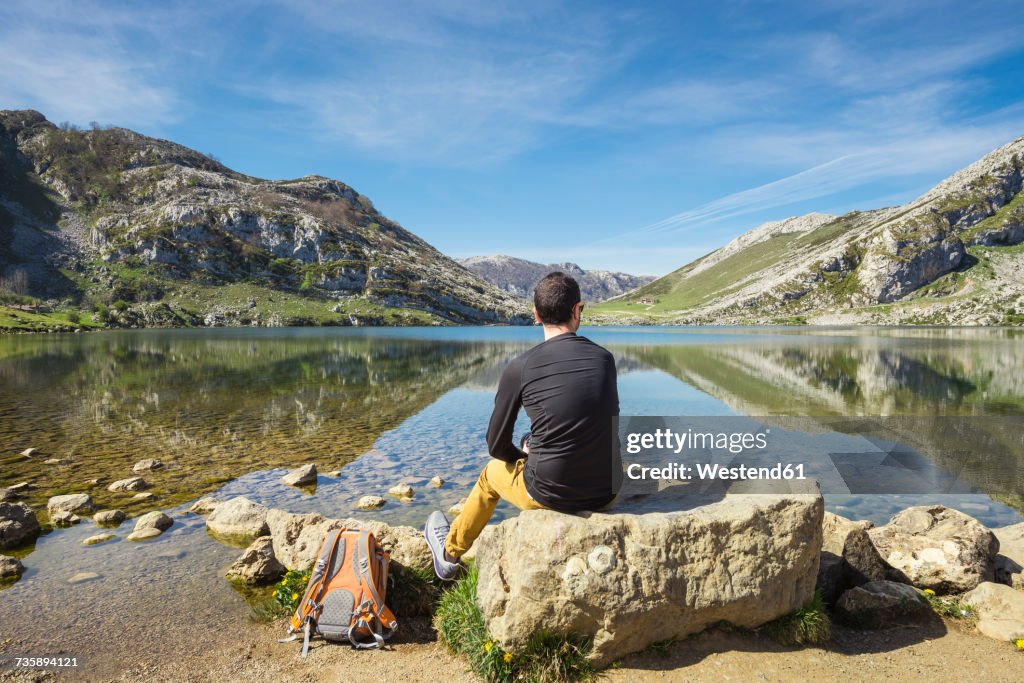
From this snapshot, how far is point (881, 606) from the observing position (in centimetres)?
794

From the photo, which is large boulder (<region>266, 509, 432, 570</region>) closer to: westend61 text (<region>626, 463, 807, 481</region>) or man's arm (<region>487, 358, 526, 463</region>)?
man's arm (<region>487, 358, 526, 463</region>)

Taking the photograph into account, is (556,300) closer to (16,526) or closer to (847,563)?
(847,563)

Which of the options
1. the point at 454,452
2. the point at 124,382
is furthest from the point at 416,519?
the point at 124,382

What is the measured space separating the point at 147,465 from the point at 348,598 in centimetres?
1457

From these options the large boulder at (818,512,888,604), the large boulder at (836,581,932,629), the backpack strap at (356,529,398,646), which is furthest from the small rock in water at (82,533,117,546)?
the large boulder at (836,581,932,629)

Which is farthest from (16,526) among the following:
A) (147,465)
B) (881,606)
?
(881,606)

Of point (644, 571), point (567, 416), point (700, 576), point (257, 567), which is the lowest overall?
point (257, 567)

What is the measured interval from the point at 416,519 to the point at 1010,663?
452 inches

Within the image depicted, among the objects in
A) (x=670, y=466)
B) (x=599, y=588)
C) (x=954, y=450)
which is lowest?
(x=954, y=450)

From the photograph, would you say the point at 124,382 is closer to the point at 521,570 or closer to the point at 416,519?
the point at 416,519

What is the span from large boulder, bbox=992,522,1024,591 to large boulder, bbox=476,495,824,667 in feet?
15.9

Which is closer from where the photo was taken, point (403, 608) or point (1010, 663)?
point (1010, 663)

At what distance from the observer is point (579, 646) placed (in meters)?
6.72

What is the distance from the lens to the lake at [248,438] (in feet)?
30.8
